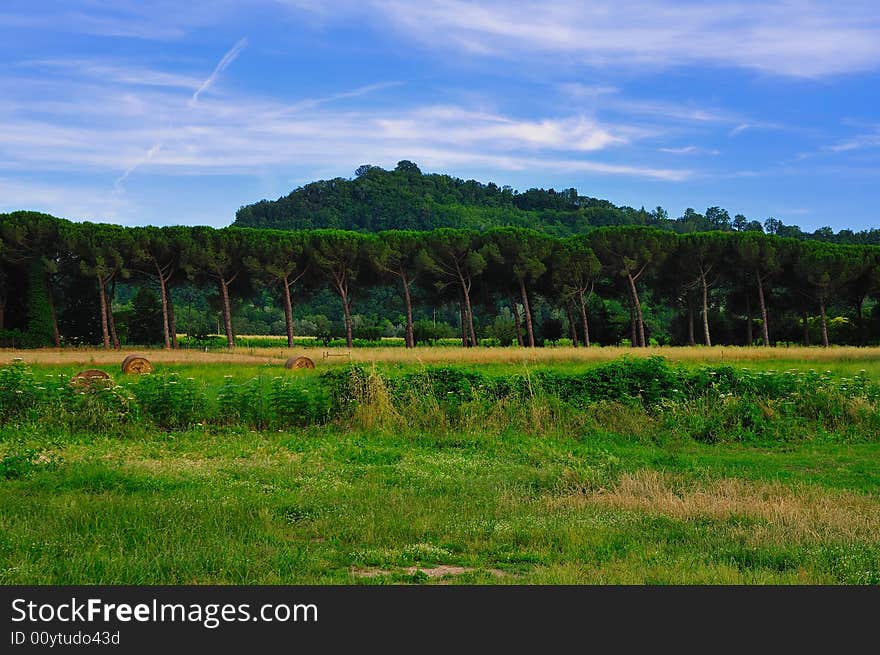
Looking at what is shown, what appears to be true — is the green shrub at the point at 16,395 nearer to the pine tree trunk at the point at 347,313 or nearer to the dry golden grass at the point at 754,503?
the dry golden grass at the point at 754,503

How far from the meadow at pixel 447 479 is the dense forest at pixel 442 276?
41.4 m

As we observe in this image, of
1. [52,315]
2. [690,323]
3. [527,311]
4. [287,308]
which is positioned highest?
[52,315]

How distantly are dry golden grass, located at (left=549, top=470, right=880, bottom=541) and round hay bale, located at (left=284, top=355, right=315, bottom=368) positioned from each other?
877 inches

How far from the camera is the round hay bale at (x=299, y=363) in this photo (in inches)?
1199

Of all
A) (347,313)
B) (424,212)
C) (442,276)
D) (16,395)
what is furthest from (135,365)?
(424,212)

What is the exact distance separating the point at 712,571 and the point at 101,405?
35.0ft

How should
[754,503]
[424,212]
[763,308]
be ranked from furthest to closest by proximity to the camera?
1. [424,212]
2. [763,308]
3. [754,503]

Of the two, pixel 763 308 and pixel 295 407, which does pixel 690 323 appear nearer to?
pixel 763 308

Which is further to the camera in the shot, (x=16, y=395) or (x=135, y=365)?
(x=135, y=365)

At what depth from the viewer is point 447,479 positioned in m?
9.52

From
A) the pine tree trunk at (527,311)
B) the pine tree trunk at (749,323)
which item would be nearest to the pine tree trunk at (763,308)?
the pine tree trunk at (749,323)

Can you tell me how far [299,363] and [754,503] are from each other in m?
24.4

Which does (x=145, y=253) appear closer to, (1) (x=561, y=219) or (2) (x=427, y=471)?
(2) (x=427, y=471)
